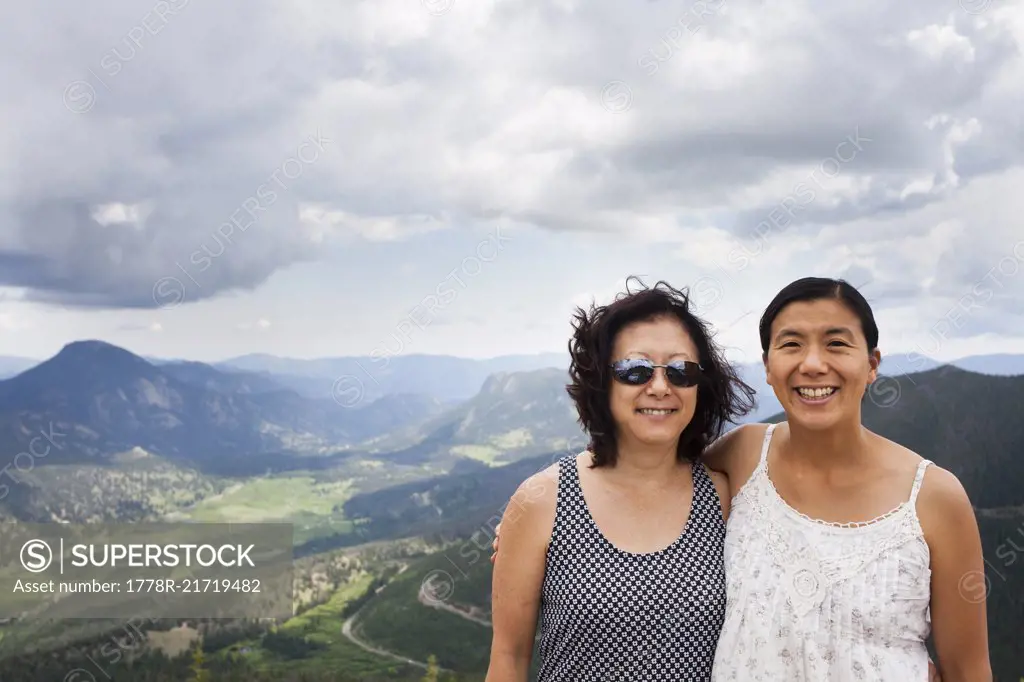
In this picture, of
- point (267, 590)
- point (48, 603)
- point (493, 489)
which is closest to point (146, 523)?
point (48, 603)

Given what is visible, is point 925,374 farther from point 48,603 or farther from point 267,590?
point 48,603

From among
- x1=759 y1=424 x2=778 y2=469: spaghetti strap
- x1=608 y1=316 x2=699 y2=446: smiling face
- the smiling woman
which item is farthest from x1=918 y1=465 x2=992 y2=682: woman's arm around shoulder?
x1=608 y1=316 x2=699 y2=446: smiling face

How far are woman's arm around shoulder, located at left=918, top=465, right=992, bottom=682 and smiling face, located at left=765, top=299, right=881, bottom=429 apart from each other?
52cm

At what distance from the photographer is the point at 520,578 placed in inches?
176

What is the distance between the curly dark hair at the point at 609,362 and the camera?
472 cm

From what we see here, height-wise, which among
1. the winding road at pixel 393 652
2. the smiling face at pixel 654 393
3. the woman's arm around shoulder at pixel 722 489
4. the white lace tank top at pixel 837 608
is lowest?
the winding road at pixel 393 652

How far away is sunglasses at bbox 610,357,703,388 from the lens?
4605 millimetres

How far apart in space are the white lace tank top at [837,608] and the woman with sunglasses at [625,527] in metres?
0.19

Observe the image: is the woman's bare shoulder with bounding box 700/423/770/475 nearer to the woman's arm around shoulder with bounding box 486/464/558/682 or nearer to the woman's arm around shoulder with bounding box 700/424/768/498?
the woman's arm around shoulder with bounding box 700/424/768/498

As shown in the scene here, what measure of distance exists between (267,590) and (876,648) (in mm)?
147321

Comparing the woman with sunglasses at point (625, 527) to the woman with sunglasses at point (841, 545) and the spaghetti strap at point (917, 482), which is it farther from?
the spaghetti strap at point (917, 482)

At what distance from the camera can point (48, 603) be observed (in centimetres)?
14812

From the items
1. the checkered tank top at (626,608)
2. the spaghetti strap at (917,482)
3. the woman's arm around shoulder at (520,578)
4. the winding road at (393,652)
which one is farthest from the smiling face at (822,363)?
the winding road at (393,652)

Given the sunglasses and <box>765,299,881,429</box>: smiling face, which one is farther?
the sunglasses
